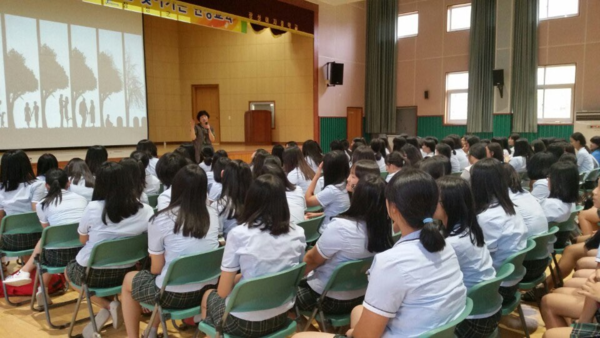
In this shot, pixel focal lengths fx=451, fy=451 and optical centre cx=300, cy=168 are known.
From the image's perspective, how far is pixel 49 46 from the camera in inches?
352

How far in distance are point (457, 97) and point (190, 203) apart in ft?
40.9

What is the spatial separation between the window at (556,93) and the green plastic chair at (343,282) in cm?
1164

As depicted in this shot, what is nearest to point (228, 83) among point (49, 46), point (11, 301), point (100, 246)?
point (49, 46)

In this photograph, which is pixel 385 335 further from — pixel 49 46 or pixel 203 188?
pixel 49 46

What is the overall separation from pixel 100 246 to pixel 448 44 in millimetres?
12757

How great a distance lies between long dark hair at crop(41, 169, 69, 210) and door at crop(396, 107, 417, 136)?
39.6 ft

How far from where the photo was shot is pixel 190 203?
2545mm

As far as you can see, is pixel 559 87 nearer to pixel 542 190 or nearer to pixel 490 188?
pixel 542 190

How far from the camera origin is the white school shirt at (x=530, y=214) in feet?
9.95

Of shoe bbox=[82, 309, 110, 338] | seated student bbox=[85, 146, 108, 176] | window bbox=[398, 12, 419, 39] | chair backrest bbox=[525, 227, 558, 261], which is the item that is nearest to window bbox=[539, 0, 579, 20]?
window bbox=[398, 12, 419, 39]

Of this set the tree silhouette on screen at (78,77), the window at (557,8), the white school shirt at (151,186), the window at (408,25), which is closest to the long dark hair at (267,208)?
the white school shirt at (151,186)

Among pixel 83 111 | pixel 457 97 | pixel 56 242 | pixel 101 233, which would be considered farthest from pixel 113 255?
pixel 457 97

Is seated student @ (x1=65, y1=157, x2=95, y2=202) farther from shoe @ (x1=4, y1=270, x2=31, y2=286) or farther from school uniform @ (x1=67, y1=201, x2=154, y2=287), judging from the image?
school uniform @ (x1=67, y1=201, x2=154, y2=287)

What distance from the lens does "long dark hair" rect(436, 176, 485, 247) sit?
2.08 m
